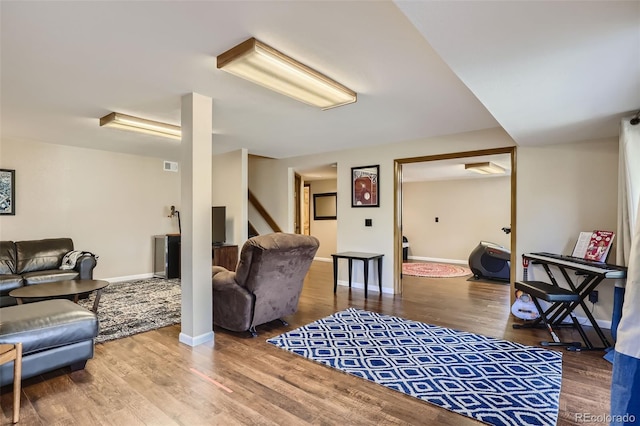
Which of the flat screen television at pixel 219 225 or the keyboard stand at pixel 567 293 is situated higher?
the flat screen television at pixel 219 225

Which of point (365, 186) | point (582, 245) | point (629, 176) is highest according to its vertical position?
point (365, 186)

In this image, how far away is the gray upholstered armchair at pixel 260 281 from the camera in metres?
3.02

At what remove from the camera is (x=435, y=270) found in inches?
279

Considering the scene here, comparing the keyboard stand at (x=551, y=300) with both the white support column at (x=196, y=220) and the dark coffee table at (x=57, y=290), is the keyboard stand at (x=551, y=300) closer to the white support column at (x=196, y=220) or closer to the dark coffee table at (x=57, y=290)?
the white support column at (x=196, y=220)

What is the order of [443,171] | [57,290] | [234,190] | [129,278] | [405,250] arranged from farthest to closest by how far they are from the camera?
[405,250]
[443,171]
[129,278]
[234,190]
[57,290]

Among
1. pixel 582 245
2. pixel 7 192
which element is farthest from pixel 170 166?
pixel 582 245

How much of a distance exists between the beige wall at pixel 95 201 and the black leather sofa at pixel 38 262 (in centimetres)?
50

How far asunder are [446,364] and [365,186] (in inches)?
124

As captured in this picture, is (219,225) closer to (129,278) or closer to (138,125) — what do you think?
(129,278)

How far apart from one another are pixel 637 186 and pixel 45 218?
7341 millimetres

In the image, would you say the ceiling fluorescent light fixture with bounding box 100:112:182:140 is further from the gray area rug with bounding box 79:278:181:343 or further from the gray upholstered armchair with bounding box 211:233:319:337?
the gray area rug with bounding box 79:278:181:343

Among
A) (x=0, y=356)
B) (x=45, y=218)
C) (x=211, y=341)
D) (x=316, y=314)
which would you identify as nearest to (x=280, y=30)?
(x=0, y=356)

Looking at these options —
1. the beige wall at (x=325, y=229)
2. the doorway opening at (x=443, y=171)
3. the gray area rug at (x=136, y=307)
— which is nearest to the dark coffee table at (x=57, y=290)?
the gray area rug at (x=136, y=307)

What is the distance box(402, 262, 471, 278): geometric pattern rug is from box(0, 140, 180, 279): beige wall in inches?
198
